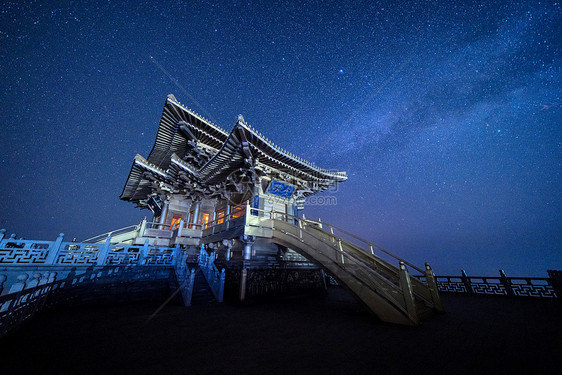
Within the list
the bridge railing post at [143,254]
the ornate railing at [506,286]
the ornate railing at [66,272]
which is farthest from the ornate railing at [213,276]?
→ the ornate railing at [506,286]

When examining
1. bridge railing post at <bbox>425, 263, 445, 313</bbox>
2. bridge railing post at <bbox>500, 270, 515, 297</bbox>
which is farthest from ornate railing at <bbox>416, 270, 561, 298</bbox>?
bridge railing post at <bbox>425, 263, 445, 313</bbox>

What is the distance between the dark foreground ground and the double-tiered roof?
8175 millimetres

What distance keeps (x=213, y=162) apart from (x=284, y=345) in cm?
1048

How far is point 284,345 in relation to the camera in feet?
12.1

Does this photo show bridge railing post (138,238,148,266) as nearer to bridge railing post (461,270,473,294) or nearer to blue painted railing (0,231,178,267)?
blue painted railing (0,231,178,267)

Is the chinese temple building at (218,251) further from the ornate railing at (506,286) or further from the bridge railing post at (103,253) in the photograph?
the ornate railing at (506,286)

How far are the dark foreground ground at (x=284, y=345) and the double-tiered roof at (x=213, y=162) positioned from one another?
8.17 meters

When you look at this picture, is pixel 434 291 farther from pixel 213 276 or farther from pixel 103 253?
pixel 103 253

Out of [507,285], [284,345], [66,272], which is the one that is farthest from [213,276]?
[507,285]

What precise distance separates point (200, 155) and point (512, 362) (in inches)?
662

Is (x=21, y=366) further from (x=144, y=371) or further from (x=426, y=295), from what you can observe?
(x=426, y=295)

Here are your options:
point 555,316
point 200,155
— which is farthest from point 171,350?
point 200,155

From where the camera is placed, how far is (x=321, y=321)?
17.9 ft

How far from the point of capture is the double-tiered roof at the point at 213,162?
1152cm
